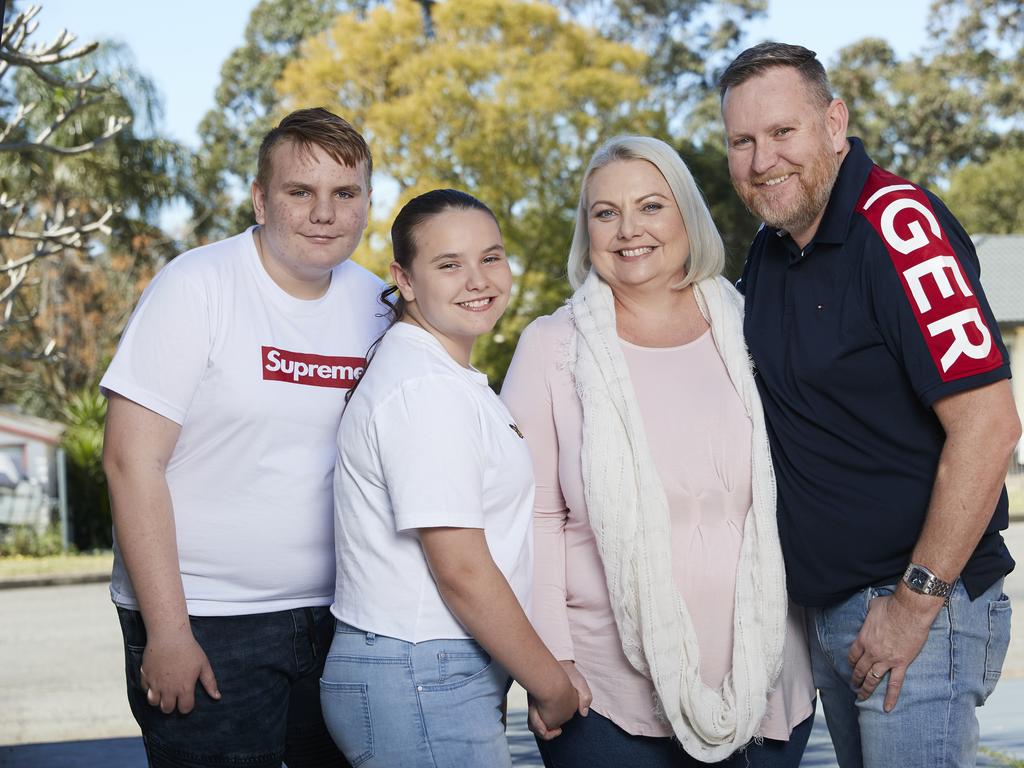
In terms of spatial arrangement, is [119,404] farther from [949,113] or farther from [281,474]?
[949,113]

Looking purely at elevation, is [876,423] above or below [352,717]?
above

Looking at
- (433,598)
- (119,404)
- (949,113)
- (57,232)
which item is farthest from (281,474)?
(949,113)

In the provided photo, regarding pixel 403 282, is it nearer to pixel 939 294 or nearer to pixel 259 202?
pixel 259 202

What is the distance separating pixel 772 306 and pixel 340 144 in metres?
1.17

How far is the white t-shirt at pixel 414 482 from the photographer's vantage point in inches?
95.4

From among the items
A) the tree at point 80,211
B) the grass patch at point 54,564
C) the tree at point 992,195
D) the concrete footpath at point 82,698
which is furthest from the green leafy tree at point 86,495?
the tree at point 992,195

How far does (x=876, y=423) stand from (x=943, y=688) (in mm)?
623

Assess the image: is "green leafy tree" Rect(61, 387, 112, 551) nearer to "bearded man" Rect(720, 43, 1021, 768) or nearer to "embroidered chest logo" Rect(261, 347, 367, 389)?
"embroidered chest logo" Rect(261, 347, 367, 389)

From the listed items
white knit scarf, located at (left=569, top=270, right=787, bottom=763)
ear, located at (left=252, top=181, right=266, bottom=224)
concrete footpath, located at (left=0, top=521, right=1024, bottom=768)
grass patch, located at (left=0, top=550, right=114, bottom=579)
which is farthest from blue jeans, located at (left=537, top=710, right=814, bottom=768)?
grass patch, located at (left=0, top=550, right=114, bottom=579)

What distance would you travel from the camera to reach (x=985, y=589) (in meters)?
2.75

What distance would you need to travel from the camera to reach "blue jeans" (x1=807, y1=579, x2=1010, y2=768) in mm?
2711

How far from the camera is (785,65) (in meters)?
2.94

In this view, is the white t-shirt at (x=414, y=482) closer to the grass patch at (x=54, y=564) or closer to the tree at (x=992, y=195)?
the grass patch at (x=54, y=564)

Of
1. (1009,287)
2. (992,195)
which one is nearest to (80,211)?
(1009,287)
